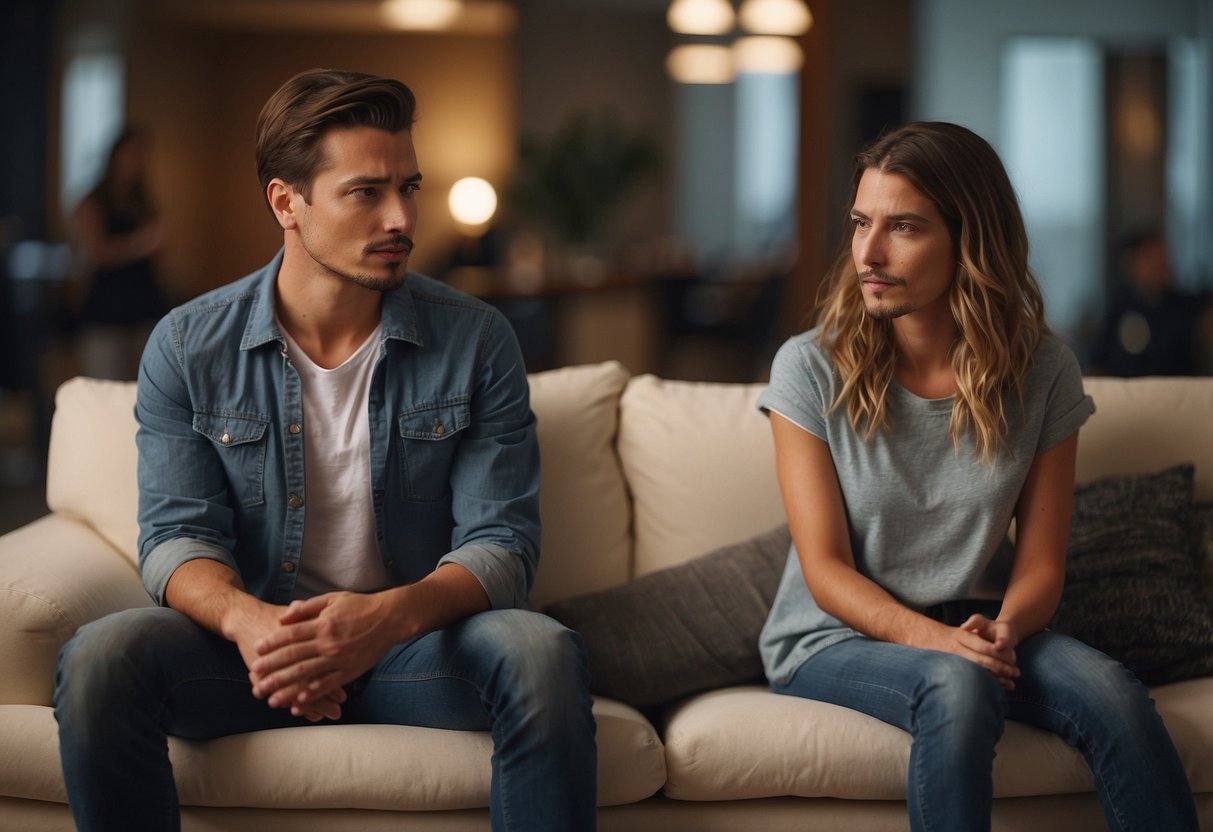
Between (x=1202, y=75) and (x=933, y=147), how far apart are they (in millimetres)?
7464

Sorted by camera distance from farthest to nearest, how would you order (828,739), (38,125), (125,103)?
(125,103) → (38,125) → (828,739)

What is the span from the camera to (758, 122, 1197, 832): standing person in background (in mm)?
1829

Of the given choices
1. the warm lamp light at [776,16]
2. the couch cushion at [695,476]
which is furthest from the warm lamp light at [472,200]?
the couch cushion at [695,476]

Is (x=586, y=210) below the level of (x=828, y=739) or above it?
above

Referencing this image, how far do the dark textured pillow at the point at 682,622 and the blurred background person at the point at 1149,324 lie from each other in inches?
154

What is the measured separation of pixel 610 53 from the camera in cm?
1162

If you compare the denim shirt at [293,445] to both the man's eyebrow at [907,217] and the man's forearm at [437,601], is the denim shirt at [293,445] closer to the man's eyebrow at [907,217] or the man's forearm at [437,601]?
the man's forearm at [437,601]

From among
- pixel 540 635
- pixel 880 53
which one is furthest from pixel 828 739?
pixel 880 53

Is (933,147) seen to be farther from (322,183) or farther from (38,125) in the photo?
(38,125)

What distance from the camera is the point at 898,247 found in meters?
1.86

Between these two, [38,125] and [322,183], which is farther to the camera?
[38,125]

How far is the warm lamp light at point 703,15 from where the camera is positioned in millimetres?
8055

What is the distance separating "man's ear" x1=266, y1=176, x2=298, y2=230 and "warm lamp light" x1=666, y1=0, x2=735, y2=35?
6.64 meters

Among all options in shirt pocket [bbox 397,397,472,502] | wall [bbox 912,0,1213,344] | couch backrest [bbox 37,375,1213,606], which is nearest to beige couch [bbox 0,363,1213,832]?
couch backrest [bbox 37,375,1213,606]
